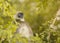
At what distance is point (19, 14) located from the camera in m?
2.71

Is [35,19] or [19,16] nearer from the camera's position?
[19,16]

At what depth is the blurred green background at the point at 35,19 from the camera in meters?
2.20

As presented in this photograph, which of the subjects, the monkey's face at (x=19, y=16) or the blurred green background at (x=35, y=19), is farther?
the monkey's face at (x=19, y=16)

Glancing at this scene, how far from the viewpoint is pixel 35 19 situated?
2920mm

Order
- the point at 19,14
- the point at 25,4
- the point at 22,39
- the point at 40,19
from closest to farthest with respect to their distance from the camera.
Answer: the point at 22,39, the point at 19,14, the point at 40,19, the point at 25,4

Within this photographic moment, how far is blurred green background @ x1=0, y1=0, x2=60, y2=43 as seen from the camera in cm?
220

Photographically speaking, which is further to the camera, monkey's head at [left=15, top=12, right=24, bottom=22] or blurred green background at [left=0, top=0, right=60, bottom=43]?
monkey's head at [left=15, top=12, right=24, bottom=22]

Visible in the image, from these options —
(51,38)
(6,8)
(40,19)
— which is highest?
(6,8)

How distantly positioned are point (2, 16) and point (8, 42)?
0.85 ft

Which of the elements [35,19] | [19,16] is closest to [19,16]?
[19,16]

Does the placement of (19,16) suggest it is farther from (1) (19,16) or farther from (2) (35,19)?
(2) (35,19)

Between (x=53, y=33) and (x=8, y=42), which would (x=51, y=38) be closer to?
(x=53, y=33)

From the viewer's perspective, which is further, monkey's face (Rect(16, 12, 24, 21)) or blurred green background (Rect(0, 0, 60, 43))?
monkey's face (Rect(16, 12, 24, 21))

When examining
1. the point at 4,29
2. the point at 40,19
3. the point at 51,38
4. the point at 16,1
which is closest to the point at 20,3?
the point at 16,1
